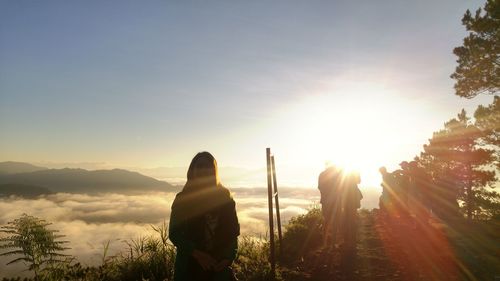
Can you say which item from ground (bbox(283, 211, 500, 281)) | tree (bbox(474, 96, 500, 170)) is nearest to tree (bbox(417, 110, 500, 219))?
tree (bbox(474, 96, 500, 170))

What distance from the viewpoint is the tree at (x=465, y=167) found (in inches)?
1232

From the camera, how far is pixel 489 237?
14.7 m

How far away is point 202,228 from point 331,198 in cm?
979

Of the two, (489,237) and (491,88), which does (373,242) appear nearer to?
(489,237)

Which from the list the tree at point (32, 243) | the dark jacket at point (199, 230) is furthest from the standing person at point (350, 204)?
the dark jacket at point (199, 230)

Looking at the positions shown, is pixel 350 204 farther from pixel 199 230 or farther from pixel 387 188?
pixel 199 230

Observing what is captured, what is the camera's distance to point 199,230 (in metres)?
3.96

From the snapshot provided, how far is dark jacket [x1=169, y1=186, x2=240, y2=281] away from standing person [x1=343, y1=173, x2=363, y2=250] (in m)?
9.14

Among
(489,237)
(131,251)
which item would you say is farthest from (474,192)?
(131,251)

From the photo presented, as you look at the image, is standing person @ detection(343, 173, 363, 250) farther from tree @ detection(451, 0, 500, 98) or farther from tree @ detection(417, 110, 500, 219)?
tree @ detection(417, 110, 500, 219)

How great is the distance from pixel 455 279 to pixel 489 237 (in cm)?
855

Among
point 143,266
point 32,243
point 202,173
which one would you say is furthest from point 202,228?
point 32,243

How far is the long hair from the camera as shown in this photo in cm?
398

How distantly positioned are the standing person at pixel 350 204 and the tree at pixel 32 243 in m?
8.08
